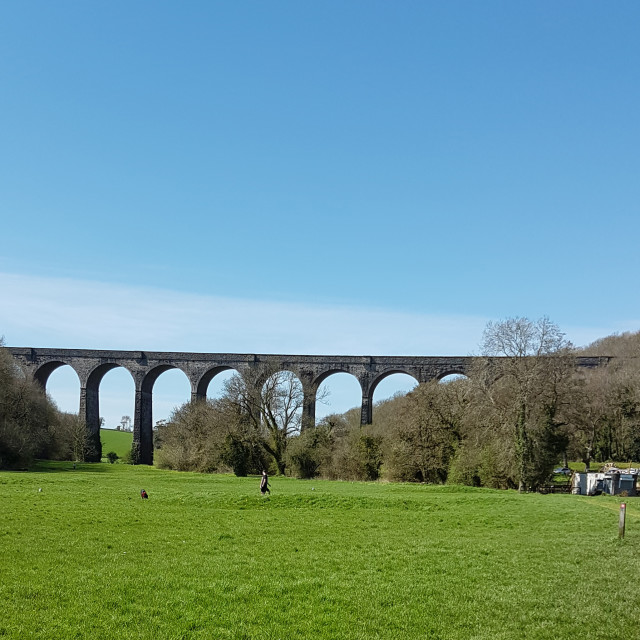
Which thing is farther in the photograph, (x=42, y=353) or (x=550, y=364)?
(x=42, y=353)

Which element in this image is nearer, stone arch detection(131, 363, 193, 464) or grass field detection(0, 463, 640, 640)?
grass field detection(0, 463, 640, 640)

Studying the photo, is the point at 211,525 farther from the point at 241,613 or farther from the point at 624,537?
the point at 624,537

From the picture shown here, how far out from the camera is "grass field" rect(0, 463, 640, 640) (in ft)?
24.6

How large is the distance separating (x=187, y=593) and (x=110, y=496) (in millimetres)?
13921

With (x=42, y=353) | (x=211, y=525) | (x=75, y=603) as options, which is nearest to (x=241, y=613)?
(x=75, y=603)

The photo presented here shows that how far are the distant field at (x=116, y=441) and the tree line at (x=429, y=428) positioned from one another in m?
20.4

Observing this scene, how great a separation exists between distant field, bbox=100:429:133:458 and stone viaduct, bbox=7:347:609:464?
14332 mm

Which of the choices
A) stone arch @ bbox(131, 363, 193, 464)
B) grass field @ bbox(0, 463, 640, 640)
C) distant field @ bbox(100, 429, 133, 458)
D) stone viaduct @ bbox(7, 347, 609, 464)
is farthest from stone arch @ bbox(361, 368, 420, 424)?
grass field @ bbox(0, 463, 640, 640)

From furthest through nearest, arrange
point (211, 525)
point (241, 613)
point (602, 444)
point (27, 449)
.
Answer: point (602, 444)
point (27, 449)
point (211, 525)
point (241, 613)

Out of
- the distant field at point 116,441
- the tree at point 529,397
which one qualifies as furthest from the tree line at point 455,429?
the distant field at point 116,441

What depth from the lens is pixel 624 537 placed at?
13344 millimetres

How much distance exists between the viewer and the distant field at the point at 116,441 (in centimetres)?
7969

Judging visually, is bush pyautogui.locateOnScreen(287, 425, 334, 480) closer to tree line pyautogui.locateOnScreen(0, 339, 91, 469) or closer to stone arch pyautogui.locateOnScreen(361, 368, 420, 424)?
stone arch pyautogui.locateOnScreen(361, 368, 420, 424)

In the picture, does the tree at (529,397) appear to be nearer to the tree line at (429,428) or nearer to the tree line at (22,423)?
the tree line at (429,428)
